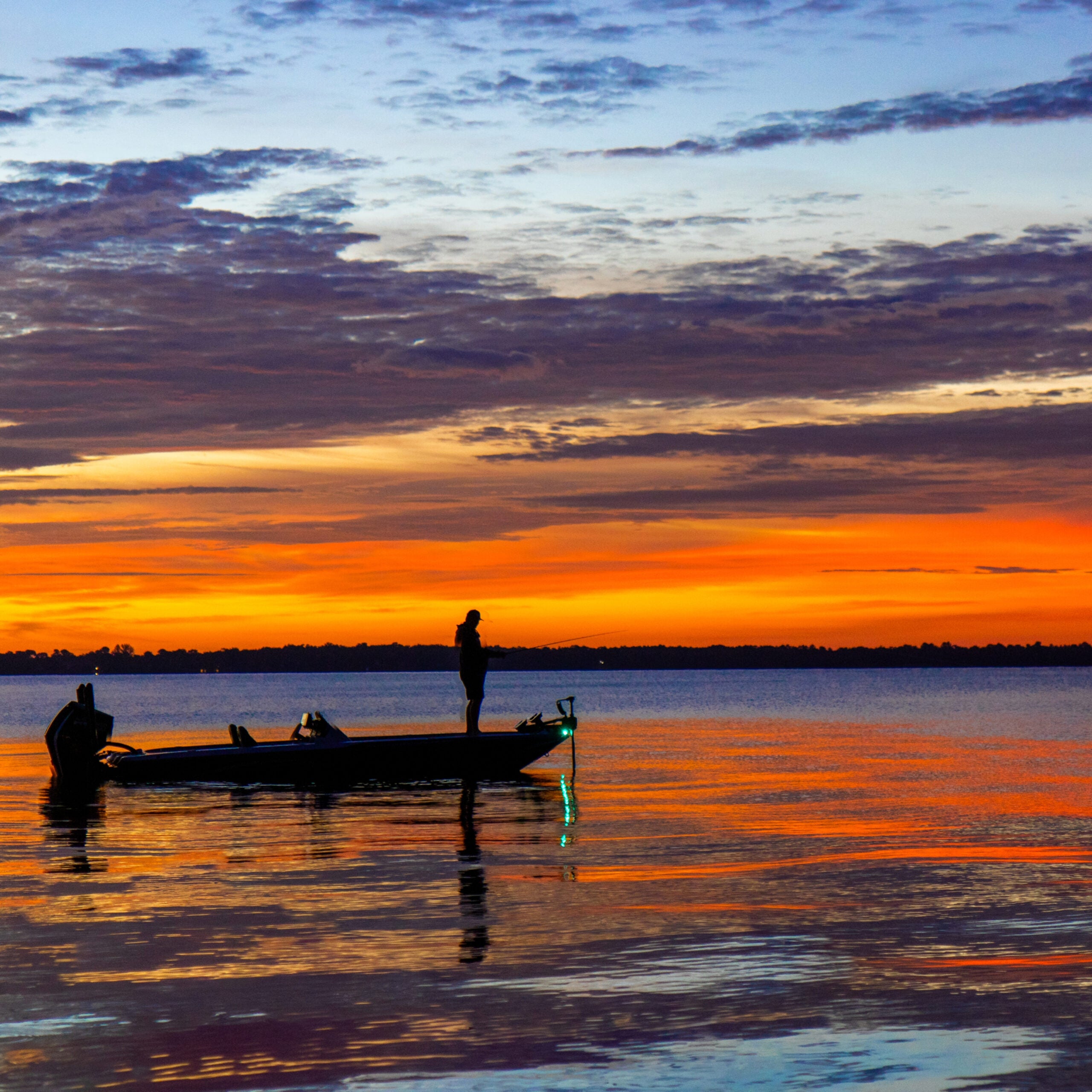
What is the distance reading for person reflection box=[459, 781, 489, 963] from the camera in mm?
11711

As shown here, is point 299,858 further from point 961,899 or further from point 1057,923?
point 1057,923

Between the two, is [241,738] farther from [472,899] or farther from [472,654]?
[472,899]

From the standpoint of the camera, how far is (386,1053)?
337 inches

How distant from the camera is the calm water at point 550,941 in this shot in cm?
840

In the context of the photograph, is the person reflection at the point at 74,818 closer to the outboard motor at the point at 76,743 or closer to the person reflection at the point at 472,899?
the outboard motor at the point at 76,743

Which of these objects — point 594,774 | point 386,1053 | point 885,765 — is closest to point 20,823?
point 594,774

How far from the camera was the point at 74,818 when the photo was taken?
80.9ft

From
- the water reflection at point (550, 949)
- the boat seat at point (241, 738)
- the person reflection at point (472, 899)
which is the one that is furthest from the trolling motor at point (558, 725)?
the person reflection at point (472, 899)

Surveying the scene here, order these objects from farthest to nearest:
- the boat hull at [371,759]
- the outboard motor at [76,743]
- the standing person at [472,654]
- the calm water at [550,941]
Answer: the outboard motor at [76,743] → the boat hull at [371,759] → the standing person at [472,654] → the calm water at [550,941]

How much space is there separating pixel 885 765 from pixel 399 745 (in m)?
14.6

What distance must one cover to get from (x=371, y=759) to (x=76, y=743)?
7.07 meters

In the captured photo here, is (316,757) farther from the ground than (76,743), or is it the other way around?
(76,743)

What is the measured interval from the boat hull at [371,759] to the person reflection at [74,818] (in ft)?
7.40

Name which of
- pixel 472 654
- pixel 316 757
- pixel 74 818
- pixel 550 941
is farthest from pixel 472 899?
pixel 316 757
